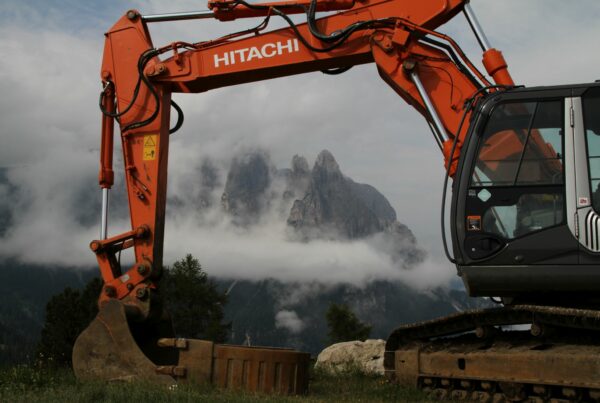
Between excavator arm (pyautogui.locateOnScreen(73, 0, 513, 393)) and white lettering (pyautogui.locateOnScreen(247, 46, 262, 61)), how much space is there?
0.8 inches

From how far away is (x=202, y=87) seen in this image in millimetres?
11164

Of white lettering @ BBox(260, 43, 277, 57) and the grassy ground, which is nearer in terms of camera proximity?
the grassy ground

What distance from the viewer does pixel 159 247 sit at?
10.6 metres

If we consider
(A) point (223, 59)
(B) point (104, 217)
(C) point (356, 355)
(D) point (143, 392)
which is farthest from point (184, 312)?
(D) point (143, 392)

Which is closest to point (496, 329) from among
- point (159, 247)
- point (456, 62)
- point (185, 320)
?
point (456, 62)

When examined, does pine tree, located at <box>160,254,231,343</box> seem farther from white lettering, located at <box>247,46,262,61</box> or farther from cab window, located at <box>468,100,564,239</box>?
cab window, located at <box>468,100,564,239</box>

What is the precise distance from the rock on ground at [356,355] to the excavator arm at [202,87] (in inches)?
199

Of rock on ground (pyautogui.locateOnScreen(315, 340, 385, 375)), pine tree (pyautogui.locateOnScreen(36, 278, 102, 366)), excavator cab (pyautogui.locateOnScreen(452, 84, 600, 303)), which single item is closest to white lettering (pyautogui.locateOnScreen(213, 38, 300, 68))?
excavator cab (pyautogui.locateOnScreen(452, 84, 600, 303))

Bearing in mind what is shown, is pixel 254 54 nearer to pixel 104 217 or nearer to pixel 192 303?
pixel 104 217

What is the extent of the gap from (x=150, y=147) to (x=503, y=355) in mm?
5796

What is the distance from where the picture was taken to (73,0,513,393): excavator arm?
943 cm

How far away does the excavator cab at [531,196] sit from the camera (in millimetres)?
7582

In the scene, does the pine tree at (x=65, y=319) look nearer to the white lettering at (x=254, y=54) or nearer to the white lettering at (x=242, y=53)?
the white lettering at (x=242, y=53)

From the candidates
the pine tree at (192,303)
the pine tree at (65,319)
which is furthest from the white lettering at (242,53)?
the pine tree at (192,303)
